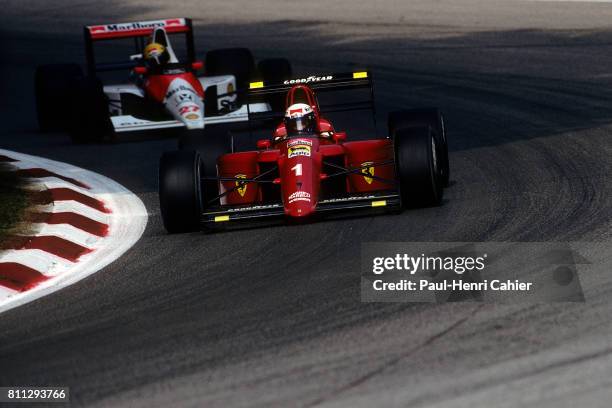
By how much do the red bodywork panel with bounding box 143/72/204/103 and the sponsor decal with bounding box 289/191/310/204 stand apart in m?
6.22

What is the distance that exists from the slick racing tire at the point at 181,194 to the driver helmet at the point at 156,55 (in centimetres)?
631

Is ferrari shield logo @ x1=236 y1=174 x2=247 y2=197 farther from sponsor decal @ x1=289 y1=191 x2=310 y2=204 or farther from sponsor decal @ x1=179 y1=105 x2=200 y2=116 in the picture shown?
sponsor decal @ x1=179 y1=105 x2=200 y2=116

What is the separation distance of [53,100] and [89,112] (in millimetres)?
1651

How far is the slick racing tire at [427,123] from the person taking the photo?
1211 cm

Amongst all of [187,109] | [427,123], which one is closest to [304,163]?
[427,123]

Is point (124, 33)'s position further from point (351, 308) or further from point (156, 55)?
point (351, 308)

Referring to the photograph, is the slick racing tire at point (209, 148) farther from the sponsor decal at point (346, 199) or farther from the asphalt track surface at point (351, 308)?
the sponsor decal at point (346, 199)

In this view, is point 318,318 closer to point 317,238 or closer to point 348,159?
point 317,238

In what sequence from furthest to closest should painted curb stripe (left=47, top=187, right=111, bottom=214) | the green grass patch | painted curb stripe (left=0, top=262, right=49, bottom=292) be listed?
1. painted curb stripe (left=47, top=187, right=111, bottom=214)
2. the green grass patch
3. painted curb stripe (left=0, top=262, right=49, bottom=292)

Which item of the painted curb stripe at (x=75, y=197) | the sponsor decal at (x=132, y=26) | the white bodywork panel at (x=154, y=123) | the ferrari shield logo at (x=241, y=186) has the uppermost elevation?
the sponsor decal at (x=132, y=26)

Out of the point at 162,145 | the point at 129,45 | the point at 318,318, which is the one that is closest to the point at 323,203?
the point at 318,318

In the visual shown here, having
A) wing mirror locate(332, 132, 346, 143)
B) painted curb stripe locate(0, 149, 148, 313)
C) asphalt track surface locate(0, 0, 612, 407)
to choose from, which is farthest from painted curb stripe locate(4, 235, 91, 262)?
wing mirror locate(332, 132, 346, 143)

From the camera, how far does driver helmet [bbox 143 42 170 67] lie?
1717 centimetres

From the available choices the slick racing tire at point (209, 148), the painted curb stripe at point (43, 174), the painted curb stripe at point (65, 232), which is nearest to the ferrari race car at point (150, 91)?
the painted curb stripe at point (43, 174)
